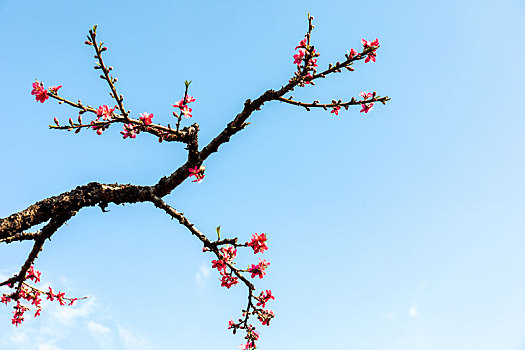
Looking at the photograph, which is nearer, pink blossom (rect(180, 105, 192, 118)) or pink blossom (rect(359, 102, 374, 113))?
pink blossom (rect(180, 105, 192, 118))

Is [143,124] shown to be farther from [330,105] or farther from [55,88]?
[330,105]

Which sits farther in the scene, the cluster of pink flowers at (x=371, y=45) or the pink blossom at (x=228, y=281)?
the pink blossom at (x=228, y=281)

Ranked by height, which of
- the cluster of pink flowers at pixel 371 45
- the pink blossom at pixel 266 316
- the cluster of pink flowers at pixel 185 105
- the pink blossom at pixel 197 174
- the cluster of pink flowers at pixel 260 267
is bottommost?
the pink blossom at pixel 266 316

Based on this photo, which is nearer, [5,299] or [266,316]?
[266,316]

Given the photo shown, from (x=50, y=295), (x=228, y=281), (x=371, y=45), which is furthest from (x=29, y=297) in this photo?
(x=371, y=45)

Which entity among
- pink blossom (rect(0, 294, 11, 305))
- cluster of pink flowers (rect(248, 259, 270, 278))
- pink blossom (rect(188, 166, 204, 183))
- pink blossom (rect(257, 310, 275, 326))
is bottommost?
pink blossom (rect(257, 310, 275, 326))

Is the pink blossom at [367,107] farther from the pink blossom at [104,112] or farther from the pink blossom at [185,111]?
the pink blossom at [104,112]

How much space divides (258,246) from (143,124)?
220 cm

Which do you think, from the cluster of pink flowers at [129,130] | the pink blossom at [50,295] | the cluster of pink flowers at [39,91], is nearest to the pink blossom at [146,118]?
the cluster of pink flowers at [129,130]

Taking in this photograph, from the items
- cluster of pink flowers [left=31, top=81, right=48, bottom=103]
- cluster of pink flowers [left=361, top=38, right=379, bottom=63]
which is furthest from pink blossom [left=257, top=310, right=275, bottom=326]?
cluster of pink flowers [left=31, top=81, right=48, bottom=103]

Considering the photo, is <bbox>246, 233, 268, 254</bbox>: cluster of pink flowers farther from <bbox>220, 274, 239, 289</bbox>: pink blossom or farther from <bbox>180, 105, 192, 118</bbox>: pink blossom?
A: <bbox>180, 105, 192, 118</bbox>: pink blossom

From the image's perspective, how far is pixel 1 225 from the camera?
5.34 metres

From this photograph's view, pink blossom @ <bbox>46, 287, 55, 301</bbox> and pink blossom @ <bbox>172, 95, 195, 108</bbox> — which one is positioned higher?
pink blossom @ <bbox>172, 95, 195, 108</bbox>

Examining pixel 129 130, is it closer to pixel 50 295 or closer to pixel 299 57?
pixel 299 57
